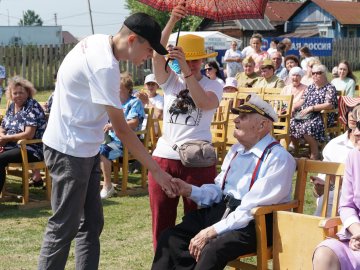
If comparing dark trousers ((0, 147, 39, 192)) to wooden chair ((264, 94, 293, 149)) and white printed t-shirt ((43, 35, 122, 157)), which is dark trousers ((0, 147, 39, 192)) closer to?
wooden chair ((264, 94, 293, 149))

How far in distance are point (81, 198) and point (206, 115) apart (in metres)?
1.17

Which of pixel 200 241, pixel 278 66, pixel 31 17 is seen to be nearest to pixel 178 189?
pixel 200 241

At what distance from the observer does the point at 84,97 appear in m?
4.17

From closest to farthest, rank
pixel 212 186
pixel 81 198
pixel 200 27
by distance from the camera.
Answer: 1. pixel 81 198
2. pixel 212 186
3. pixel 200 27

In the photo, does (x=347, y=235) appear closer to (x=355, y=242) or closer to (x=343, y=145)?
(x=355, y=242)

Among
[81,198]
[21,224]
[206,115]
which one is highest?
[206,115]

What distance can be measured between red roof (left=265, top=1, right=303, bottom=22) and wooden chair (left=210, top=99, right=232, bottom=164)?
1876 inches

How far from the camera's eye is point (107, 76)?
4074 mm

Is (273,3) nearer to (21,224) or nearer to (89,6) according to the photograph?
(89,6)

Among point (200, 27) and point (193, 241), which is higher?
point (200, 27)

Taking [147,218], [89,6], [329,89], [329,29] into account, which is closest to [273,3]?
[329,29]

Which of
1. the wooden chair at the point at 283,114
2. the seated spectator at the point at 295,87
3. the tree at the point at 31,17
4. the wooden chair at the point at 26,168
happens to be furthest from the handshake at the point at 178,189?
the tree at the point at 31,17

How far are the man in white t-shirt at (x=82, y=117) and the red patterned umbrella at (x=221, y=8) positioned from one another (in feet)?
2.96

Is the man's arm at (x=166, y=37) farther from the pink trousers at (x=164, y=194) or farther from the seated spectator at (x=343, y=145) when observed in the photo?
the seated spectator at (x=343, y=145)
